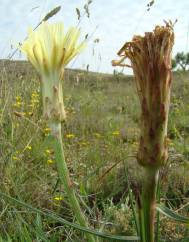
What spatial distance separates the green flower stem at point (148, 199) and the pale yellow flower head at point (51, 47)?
9.1 inches

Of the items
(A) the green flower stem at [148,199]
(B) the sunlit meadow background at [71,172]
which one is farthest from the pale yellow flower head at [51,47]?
(A) the green flower stem at [148,199]

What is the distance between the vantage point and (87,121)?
3373mm

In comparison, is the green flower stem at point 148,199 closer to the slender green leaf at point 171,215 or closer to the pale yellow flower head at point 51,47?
the slender green leaf at point 171,215

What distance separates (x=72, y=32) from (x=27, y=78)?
218 cm

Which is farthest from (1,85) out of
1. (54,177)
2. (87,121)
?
(87,121)

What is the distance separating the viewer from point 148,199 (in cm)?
55

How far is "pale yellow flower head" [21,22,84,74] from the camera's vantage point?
2.15 ft

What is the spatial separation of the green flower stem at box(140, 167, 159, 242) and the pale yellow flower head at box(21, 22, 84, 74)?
9.1 inches

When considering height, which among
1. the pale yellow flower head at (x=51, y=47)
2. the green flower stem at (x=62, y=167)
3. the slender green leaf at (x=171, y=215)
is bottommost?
the slender green leaf at (x=171, y=215)

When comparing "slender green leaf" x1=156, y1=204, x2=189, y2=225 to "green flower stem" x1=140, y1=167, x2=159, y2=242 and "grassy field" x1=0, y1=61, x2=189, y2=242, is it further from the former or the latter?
"grassy field" x1=0, y1=61, x2=189, y2=242

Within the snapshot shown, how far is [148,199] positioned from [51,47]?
276 mm

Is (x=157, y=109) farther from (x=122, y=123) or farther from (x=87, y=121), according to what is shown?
(x=122, y=123)

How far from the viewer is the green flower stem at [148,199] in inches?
21.4

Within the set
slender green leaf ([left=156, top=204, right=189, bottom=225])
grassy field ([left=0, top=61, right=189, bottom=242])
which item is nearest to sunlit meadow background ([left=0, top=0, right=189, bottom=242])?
grassy field ([left=0, top=61, right=189, bottom=242])
